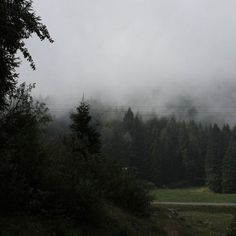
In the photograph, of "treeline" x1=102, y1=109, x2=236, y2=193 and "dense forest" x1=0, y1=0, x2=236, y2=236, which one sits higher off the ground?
"treeline" x1=102, y1=109, x2=236, y2=193

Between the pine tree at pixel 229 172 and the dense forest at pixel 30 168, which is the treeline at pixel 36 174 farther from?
the pine tree at pixel 229 172

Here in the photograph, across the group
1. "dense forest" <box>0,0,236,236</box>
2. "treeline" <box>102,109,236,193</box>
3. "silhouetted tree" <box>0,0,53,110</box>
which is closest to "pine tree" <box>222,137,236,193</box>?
"treeline" <box>102,109,236,193</box>

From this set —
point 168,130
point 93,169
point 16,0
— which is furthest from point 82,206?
point 168,130

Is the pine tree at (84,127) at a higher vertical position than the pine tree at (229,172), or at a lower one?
lower

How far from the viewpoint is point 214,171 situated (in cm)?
13238

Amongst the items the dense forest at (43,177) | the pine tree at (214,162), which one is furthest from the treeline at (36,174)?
the pine tree at (214,162)

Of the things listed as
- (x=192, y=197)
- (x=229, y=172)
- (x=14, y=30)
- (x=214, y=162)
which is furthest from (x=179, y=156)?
(x=14, y=30)

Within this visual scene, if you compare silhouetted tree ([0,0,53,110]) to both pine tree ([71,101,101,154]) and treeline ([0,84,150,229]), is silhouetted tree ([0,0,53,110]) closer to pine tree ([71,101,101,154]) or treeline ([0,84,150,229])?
treeline ([0,84,150,229])

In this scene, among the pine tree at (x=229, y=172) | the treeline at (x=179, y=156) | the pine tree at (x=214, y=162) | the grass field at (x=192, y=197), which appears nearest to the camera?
the grass field at (x=192, y=197)

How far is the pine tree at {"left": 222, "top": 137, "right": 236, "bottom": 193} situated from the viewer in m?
121

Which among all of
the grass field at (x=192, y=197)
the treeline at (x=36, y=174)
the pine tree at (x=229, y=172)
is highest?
the pine tree at (x=229, y=172)

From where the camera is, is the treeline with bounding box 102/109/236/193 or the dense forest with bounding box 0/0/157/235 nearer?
the dense forest with bounding box 0/0/157/235

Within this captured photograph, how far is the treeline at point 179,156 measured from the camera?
5049 inches

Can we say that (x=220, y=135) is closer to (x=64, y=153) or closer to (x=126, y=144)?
(x=126, y=144)
